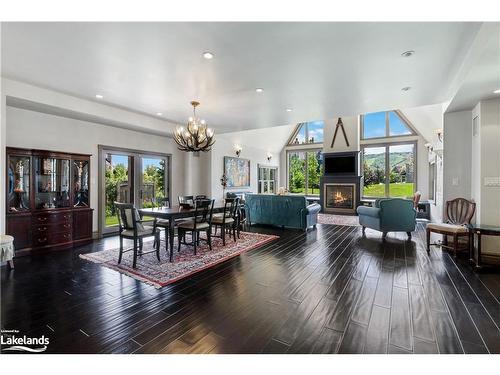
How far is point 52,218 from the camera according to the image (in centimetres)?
452

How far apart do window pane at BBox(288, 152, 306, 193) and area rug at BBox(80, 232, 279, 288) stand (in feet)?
24.1

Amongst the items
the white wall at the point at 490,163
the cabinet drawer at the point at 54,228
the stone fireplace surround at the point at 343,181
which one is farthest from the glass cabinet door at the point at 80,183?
the stone fireplace surround at the point at 343,181

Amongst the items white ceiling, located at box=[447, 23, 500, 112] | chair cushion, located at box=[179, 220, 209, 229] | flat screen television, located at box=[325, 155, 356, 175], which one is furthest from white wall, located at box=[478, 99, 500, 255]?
flat screen television, located at box=[325, 155, 356, 175]

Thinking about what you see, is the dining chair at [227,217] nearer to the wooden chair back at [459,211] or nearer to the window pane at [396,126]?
the wooden chair back at [459,211]

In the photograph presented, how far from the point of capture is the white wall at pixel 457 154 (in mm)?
4352

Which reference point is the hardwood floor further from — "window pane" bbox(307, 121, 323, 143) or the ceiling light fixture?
"window pane" bbox(307, 121, 323, 143)

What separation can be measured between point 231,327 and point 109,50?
3.29 meters

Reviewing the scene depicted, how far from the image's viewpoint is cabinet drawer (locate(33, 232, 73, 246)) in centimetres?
433

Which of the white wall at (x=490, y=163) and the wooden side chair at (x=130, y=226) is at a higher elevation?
the white wall at (x=490, y=163)

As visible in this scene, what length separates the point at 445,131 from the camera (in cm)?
452

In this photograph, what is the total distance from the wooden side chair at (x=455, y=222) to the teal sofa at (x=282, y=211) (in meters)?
2.62
